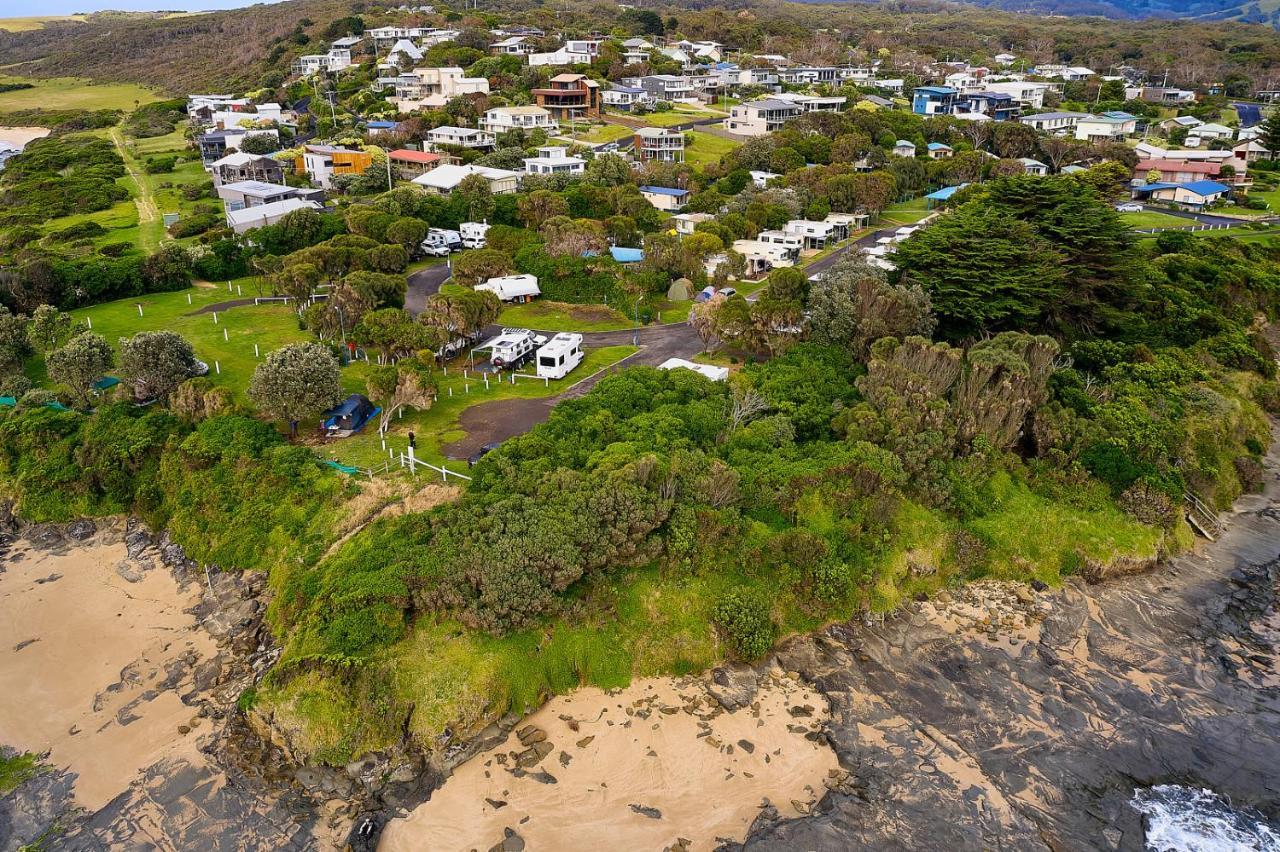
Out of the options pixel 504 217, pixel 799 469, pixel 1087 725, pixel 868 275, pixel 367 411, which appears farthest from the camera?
pixel 504 217

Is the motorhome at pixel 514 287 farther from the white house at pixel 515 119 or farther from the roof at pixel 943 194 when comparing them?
the white house at pixel 515 119

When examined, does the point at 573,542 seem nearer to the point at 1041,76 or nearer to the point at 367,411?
the point at 367,411

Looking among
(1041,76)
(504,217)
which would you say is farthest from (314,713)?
(1041,76)

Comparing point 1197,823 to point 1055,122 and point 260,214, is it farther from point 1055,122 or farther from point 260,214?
point 1055,122

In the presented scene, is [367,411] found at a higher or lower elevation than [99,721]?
higher

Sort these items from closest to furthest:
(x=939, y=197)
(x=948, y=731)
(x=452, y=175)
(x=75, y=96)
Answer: (x=948, y=731) < (x=452, y=175) < (x=939, y=197) < (x=75, y=96)

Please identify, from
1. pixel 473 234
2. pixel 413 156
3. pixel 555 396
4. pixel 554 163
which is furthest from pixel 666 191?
pixel 555 396
